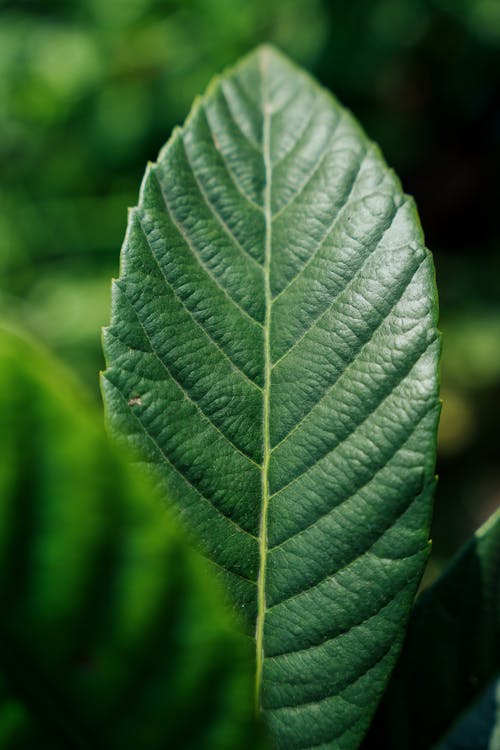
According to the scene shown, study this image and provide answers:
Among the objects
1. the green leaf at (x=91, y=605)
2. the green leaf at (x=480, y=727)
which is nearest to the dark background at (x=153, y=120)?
the green leaf at (x=480, y=727)

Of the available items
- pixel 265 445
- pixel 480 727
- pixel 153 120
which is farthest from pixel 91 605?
pixel 153 120

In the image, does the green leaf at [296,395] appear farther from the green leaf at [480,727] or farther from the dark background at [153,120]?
the dark background at [153,120]

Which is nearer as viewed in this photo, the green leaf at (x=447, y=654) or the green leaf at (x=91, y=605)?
the green leaf at (x=91, y=605)

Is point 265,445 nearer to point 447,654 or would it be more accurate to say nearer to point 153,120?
point 447,654

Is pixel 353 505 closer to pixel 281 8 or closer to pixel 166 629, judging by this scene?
pixel 166 629

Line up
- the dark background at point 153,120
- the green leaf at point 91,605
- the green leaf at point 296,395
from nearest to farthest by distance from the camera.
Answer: the green leaf at point 91,605 → the green leaf at point 296,395 → the dark background at point 153,120

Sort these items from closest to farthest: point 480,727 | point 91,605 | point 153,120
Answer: point 91,605, point 480,727, point 153,120
